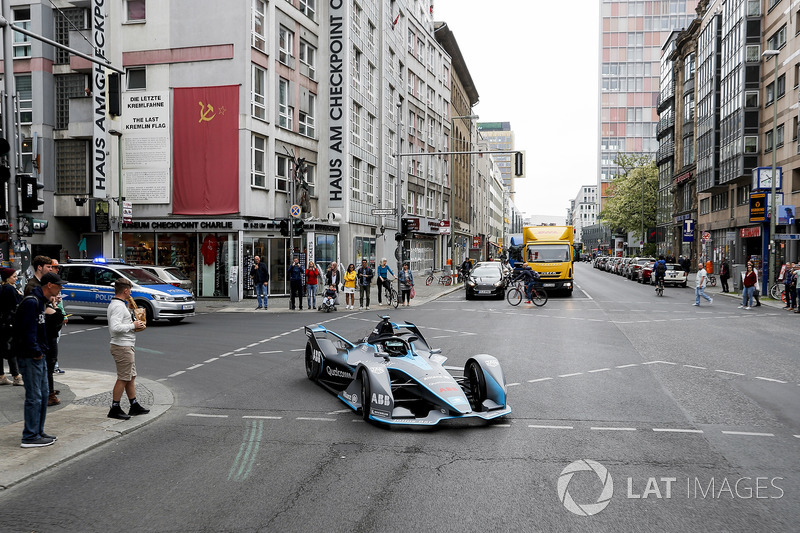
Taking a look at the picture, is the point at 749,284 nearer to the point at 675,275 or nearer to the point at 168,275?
the point at 675,275

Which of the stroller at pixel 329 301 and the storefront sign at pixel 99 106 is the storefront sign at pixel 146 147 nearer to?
the storefront sign at pixel 99 106

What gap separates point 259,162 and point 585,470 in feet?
79.5

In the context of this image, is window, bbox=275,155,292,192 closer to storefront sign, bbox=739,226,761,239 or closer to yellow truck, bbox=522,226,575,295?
yellow truck, bbox=522,226,575,295

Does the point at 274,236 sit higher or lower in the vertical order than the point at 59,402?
higher

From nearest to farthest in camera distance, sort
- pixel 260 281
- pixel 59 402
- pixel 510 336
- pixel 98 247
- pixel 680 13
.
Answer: pixel 59 402 → pixel 510 336 → pixel 260 281 → pixel 98 247 → pixel 680 13

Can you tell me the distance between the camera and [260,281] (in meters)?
23.8

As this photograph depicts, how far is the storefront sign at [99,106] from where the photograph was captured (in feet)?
87.1

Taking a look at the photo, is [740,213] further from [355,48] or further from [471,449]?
[471,449]

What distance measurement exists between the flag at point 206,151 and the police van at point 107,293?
26.6ft

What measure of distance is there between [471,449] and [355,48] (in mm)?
32541

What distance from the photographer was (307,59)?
3186 centimetres

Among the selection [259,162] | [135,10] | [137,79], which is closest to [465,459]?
[259,162]

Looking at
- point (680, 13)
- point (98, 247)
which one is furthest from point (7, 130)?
point (680, 13)

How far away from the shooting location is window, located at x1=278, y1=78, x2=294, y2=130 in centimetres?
2916
